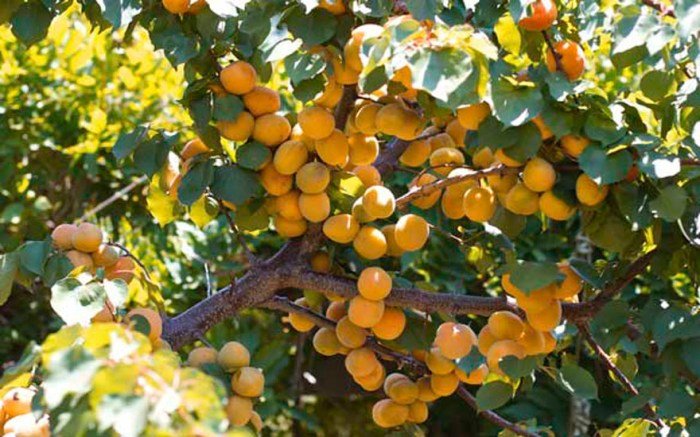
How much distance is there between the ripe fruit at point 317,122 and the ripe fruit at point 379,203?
0.10 meters

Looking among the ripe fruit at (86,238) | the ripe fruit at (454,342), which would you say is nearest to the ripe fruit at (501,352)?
the ripe fruit at (454,342)

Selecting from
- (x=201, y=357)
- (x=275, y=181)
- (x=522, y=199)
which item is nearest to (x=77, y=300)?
(x=201, y=357)

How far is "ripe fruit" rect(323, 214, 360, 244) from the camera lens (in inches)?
57.0

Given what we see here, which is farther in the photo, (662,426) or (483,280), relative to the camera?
(483,280)

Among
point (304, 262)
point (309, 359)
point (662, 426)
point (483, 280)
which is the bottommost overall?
point (309, 359)

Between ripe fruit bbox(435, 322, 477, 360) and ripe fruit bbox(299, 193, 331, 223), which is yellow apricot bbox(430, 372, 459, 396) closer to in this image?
ripe fruit bbox(435, 322, 477, 360)

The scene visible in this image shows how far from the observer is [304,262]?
5.09 feet

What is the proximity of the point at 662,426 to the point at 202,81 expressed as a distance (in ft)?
2.37

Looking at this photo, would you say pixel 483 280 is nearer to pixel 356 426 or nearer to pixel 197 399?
pixel 356 426

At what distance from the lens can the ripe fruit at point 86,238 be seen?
149 cm

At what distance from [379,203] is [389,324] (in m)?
0.18

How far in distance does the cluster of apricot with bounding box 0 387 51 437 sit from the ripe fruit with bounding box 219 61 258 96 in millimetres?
453

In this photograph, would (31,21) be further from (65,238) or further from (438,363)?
(438,363)

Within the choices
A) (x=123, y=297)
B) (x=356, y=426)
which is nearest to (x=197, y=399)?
(x=123, y=297)
